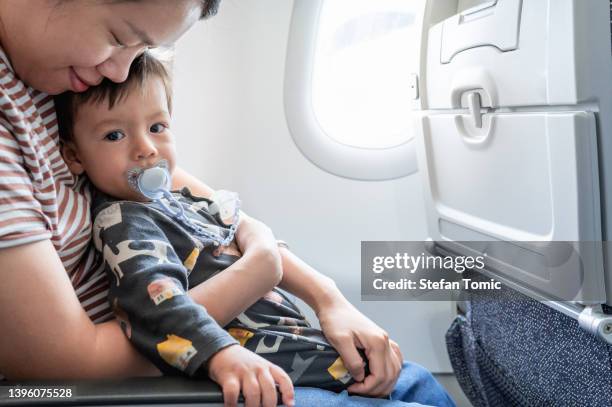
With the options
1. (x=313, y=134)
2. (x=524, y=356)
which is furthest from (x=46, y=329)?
(x=313, y=134)

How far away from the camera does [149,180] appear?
106 centimetres

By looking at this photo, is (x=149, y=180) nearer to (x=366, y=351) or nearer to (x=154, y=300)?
(x=154, y=300)

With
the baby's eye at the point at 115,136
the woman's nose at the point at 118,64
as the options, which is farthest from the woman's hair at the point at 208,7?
the baby's eye at the point at 115,136

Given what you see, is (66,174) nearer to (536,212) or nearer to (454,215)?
(536,212)

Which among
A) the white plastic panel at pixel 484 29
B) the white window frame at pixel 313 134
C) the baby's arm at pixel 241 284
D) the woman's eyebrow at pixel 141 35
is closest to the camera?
the woman's eyebrow at pixel 141 35

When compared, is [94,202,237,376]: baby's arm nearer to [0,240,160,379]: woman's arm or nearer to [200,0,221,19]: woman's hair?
[0,240,160,379]: woman's arm

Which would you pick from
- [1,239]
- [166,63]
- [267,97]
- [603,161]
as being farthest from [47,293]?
[267,97]

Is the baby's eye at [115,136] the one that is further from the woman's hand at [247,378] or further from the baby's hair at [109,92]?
the woman's hand at [247,378]

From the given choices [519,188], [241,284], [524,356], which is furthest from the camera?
[524,356]

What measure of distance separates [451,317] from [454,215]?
77 cm

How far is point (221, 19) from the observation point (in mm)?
1976

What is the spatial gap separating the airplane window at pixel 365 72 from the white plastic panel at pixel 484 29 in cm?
65

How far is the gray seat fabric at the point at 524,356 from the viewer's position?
3.58 ft

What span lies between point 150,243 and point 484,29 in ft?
2.30
